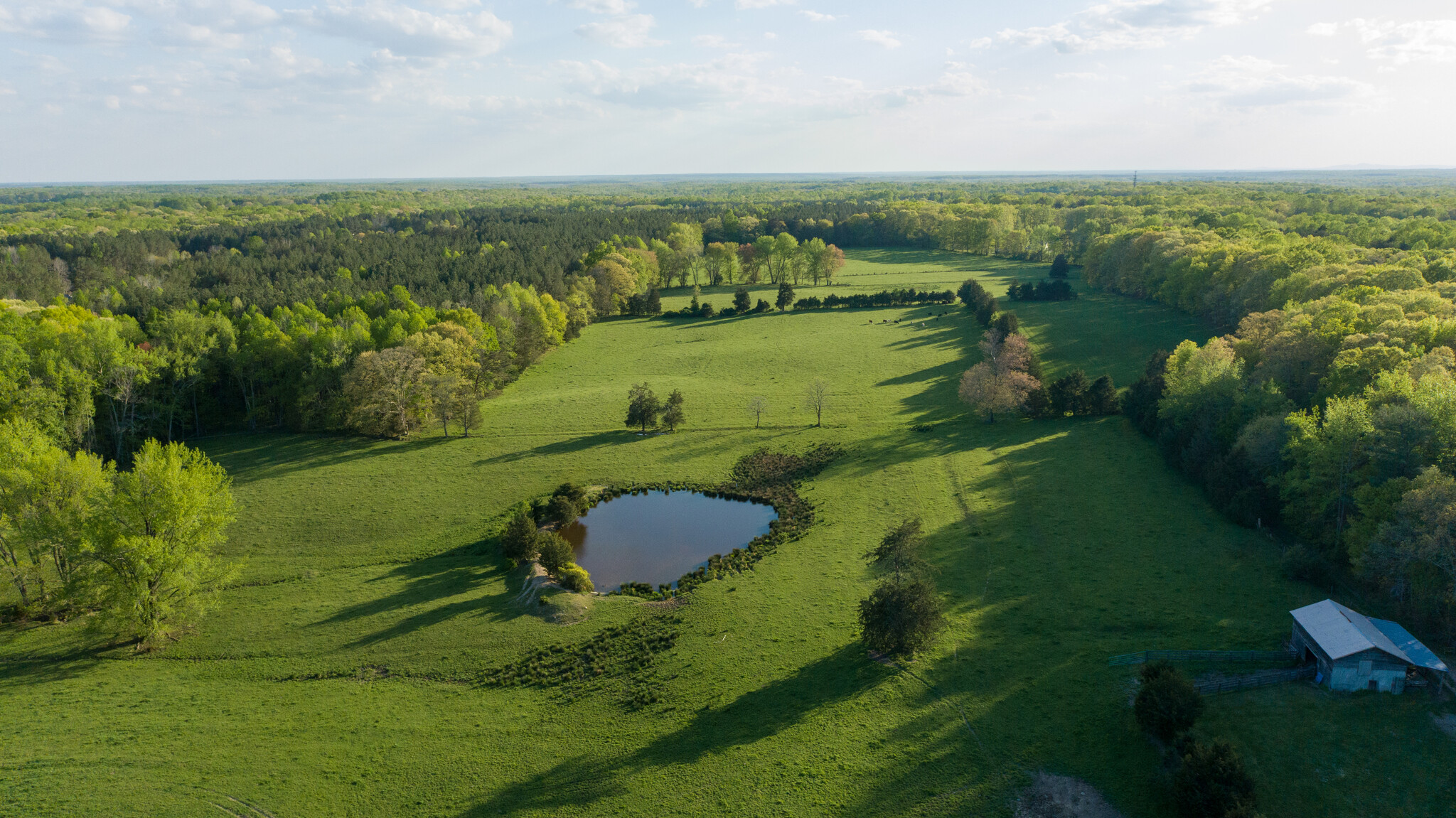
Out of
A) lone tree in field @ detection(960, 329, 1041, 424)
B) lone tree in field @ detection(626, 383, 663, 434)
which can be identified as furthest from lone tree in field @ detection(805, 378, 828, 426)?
lone tree in field @ detection(626, 383, 663, 434)

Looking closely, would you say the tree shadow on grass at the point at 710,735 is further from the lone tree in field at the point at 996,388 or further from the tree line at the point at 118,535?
the lone tree in field at the point at 996,388

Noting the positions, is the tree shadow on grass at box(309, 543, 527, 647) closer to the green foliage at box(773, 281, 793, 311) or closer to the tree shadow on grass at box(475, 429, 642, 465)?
the tree shadow on grass at box(475, 429, 642, 465)

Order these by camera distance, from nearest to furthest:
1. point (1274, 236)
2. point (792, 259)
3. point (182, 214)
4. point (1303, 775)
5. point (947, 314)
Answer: point (1303, 775), point (1274, 236), point (947, 314), point (792, 259), point (182, 214)

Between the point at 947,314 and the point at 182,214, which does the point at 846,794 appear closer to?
the point at 947,314

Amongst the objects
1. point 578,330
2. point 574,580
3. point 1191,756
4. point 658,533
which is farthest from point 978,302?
point 1191,756

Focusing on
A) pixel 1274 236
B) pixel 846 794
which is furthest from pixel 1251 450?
pixel 1274 236

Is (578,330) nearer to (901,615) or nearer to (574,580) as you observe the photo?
(574,580)

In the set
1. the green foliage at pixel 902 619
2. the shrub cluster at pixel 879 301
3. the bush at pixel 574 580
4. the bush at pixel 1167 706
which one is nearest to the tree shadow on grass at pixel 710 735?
the green foliage at pixel 902 619
